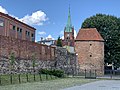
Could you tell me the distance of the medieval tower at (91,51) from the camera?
2418 inches

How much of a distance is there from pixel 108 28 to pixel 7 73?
38.0 metres

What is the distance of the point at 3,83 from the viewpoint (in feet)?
83.3

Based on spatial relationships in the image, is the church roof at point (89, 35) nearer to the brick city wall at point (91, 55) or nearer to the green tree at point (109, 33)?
the brick city wall at point (91, 55)

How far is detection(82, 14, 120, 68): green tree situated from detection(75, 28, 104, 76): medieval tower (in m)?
5.19

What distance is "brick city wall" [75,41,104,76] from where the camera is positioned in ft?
201

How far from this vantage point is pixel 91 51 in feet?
202

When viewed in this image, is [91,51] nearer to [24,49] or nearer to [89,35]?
[89,35]

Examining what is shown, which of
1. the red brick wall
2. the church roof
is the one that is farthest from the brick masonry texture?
the church roof

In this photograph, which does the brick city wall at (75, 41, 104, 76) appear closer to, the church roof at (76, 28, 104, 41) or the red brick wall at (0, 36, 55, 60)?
the church roof at (76, 28, 104, 41)

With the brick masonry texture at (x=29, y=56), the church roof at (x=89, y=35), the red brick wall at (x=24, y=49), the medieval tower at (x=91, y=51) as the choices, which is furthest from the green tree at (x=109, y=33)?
the red brick wall at (x=24, y=49)

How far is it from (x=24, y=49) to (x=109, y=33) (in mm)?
31849

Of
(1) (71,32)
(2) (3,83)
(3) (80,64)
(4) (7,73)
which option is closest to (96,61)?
(3) (80,64)

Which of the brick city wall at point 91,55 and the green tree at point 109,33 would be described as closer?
the brick city wall at point 91,55

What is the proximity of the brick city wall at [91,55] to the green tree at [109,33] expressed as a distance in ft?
17.7
